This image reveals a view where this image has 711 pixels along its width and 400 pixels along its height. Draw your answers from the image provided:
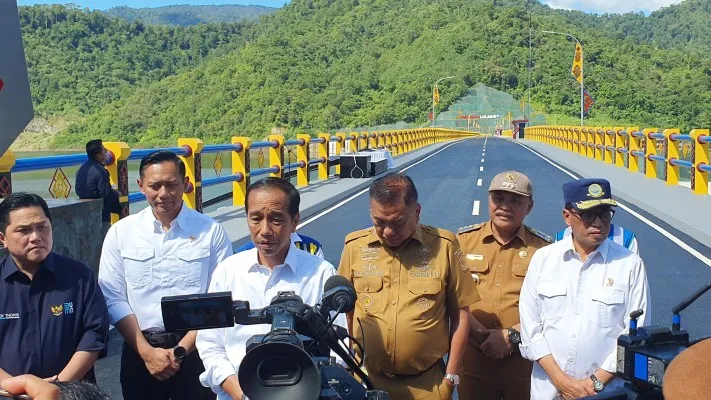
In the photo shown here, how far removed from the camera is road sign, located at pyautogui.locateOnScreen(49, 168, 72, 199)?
7.91 metres

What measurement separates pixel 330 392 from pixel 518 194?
210 centimetres

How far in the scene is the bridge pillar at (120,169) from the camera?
9.00 m

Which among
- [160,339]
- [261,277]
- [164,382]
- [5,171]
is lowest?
[164,382]

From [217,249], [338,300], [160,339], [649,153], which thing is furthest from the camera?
[649,153]

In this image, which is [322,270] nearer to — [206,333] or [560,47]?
[206,333]

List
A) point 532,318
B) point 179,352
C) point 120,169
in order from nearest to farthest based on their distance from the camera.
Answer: point 532,318, point 179,352, point 120,169

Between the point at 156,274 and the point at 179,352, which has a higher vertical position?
the point at 156,274

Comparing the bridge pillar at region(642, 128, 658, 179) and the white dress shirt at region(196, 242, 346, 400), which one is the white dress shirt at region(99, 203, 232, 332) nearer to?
the white dress shirt at region(196, 242, 346, 400)

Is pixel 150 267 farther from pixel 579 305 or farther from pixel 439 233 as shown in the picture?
pixel 579 305

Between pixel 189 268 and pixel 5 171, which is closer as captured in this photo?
pixel 189 268

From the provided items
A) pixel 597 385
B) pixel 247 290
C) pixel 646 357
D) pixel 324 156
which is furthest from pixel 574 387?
pixel 324 156

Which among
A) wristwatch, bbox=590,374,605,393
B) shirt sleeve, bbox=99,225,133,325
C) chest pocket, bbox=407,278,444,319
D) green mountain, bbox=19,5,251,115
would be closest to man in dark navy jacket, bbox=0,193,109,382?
shirt sleeve, bbox=99,225,133,325

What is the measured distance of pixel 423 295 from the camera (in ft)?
11.2

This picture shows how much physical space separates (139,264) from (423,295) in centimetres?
140
